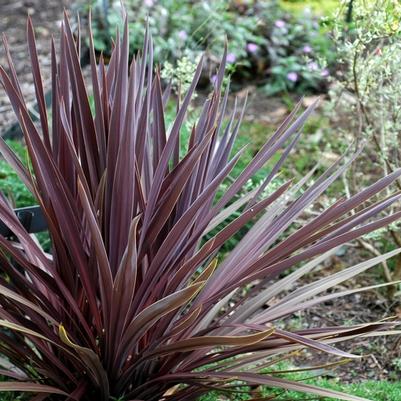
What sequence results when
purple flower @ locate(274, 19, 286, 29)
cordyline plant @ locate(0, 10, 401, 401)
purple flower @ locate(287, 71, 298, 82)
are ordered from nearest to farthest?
cordyline plant @ locate(0, 10, 401, 401), purple flower @ locate(287, 71, 298, 82), purple flower @ locate(274, 19, 286, 29)

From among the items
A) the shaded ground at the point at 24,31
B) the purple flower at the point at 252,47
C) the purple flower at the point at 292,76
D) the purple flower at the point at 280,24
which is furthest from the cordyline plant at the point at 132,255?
the purple flower at the point at 280,24

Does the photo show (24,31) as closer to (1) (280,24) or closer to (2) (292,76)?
(1) (280,24)

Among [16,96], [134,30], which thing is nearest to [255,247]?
[16,96]

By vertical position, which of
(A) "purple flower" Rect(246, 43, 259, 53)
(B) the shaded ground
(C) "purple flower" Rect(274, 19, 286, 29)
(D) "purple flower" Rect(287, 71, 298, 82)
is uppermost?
(C) "purple flower" Rect(274, 19, 286, 29)

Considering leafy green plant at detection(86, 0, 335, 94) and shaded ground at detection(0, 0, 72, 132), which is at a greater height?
leafy green plant at detection(86, 0, 335, 94)

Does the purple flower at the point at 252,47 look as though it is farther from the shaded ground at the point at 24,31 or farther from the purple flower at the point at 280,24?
the shaded ground at the point at 24,31

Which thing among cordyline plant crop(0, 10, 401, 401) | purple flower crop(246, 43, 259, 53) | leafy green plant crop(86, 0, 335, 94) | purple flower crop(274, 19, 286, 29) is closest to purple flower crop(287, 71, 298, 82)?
leafy green plant crop(86, 0, 335, 94)

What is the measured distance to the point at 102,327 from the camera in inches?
80.3

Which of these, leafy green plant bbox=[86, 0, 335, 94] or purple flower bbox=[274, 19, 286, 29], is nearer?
leafy green plant bbox=[86, 0, 335, 94]

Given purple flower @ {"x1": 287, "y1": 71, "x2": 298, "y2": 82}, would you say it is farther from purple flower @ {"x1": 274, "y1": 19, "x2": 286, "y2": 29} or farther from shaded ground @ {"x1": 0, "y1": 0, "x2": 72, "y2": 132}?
shaded ground @ {"x1": 0, "y1": 0, "x2": 72, "y2": 132}

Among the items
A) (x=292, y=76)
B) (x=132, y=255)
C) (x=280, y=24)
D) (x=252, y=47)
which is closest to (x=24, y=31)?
(x=252, y=47)

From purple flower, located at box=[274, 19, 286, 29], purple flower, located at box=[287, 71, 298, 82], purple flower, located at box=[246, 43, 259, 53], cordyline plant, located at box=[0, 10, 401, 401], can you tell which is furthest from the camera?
purple flower, located at box=[274, 19, 286, 29]

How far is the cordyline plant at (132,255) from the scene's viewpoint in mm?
1896

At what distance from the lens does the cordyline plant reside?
190cm
